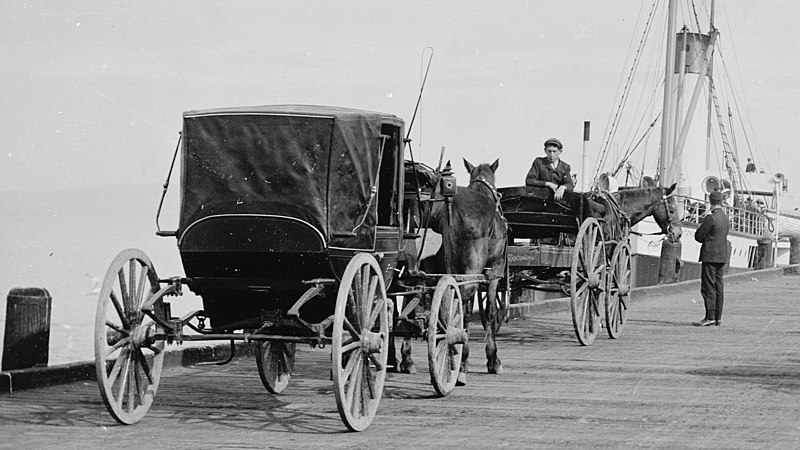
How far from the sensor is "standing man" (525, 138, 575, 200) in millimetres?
15680

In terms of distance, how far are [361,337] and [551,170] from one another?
23.8 feet

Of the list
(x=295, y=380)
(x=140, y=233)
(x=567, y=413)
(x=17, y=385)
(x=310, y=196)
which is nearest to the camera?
(x=310, y=196)

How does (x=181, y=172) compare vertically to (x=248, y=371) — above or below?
above

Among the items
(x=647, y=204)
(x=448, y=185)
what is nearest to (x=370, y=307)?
(x=448, y=185)

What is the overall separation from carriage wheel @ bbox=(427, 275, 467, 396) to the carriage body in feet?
3.41

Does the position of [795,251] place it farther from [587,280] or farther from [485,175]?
[485,175]

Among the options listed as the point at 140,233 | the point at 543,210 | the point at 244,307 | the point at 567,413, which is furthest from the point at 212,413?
the point at 140,233

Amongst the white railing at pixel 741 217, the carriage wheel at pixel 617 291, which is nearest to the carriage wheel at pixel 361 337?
the carriage wheel at pixel 617 291

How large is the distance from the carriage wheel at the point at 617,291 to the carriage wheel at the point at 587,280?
33 centimetres

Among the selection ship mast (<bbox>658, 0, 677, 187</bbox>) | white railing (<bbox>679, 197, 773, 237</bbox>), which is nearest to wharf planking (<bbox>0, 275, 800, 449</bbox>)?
ship mast (<bbox>658, 0, 677, 187</bbox>)

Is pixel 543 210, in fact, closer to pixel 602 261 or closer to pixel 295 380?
pixel 602 261

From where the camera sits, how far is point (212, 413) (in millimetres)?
9750

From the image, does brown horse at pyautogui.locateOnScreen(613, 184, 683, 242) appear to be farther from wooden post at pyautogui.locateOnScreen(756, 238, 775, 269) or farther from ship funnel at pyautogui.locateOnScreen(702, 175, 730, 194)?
ship funnel at pyautogui.locateOnScreen(702, 175, 730, 194)

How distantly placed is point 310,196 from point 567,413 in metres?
2.73
